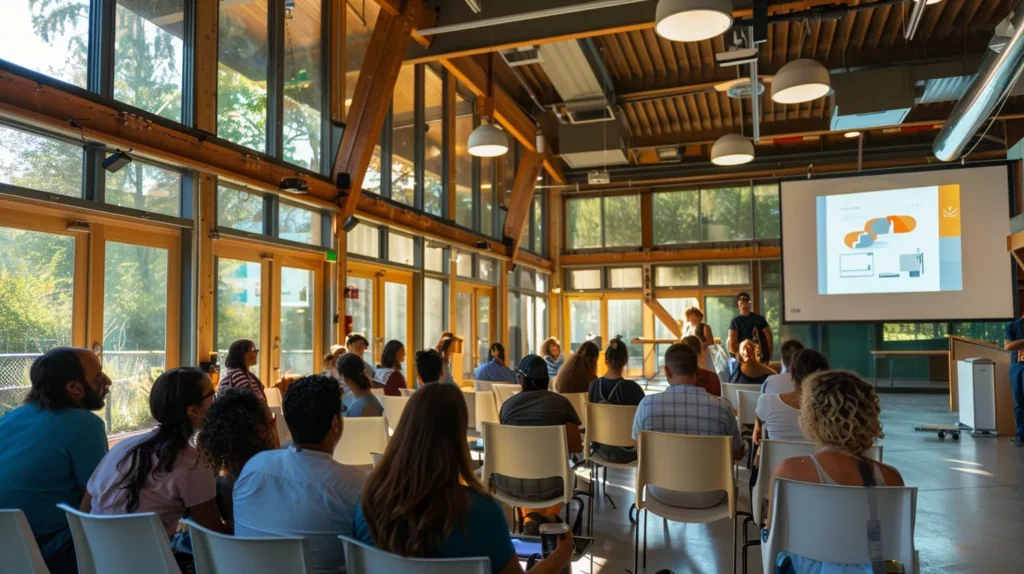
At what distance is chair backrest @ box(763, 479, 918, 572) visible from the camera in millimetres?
2070

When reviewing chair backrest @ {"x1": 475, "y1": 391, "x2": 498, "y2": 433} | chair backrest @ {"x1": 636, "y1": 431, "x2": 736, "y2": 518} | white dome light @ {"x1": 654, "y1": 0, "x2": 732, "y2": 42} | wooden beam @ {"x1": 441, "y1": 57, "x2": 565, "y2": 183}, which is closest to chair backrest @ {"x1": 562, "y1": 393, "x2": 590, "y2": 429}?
chair backrest @ {"x1": 475, "y1": 391, "x2": 498, "y2": 433}

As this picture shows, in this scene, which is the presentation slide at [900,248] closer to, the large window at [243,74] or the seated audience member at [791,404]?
the seated audience member at [791,404]

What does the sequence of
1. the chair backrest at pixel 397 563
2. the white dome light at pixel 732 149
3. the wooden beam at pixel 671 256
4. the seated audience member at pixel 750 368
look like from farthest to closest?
1. the wooden beam at pixel 671 256
2. the white dome light at pixel 732 149
3. the seated audience member at pixel 750 368
4. the chair backrest at pixel 397 563

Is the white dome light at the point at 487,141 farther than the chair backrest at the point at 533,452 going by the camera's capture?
Yes

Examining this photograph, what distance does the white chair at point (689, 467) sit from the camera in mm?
3047

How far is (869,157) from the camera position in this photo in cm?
1447

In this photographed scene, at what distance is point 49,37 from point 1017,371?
32.7ft

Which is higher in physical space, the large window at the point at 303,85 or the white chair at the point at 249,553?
the large window at the point at 303,85

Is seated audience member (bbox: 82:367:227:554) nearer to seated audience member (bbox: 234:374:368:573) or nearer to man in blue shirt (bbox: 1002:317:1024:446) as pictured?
seated audience member (bbox: 234:374:368:573)

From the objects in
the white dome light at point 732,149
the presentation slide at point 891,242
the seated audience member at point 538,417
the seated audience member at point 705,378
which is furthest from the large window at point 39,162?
the presentation slide at point 891,242

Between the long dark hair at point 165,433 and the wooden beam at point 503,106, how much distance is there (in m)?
7.33

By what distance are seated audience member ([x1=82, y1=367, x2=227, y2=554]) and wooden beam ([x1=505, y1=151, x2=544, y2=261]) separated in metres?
11.0

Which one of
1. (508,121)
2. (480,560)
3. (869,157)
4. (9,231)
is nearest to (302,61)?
(9,231)

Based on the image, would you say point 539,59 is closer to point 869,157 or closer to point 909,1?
point 909,1
